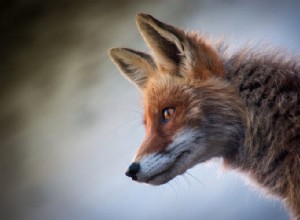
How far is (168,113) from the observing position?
1.45m

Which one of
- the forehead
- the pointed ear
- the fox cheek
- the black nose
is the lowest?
the black nose

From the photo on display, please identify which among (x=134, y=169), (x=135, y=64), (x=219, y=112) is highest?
(x=135, y=64)

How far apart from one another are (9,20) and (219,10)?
98 centimetres

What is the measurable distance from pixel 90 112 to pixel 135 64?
0.43 meters

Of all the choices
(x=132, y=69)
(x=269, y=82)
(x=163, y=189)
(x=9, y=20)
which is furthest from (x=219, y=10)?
(x=9, y=20)

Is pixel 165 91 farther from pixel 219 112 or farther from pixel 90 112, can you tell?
pixel 90 112

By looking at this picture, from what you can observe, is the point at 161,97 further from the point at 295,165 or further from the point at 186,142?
the point at 295,165

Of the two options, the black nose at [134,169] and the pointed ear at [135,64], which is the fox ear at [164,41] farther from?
the black nose at [134,169]

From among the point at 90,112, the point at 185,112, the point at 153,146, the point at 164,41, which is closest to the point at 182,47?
the point at 164,41

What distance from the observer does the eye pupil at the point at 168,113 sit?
4.72ft

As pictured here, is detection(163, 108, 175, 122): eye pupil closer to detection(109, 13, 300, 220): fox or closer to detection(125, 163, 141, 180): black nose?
detection(109, 13, 300, 220): fox

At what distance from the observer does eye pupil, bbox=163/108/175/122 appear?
1.44m

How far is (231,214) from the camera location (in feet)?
5.44

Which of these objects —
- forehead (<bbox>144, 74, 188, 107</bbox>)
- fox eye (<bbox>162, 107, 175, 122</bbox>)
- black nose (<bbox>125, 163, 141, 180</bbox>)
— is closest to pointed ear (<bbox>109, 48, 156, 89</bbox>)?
forehead (<bbox>144, 74, 188, 107</bbox>)
